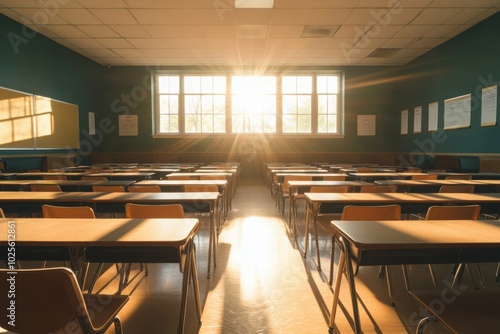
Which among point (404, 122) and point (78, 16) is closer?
point (78, 16)

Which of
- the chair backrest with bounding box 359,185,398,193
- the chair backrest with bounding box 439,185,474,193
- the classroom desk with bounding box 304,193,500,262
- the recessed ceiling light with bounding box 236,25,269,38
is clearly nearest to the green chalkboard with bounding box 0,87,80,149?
the recessed ceiling light with bounding box 236,25,269,38

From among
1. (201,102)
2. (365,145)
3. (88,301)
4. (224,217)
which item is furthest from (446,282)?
(201,102)

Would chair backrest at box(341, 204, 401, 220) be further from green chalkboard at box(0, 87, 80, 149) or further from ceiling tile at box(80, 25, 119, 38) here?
ceiling tile at box(80, 25, 119, 38)

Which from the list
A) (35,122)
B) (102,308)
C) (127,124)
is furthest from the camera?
(127,124)

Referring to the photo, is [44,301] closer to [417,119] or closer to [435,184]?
[435,184]

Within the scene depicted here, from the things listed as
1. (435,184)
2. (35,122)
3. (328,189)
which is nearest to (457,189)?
(435,184)

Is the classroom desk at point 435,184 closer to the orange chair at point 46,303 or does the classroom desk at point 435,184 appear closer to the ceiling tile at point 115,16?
the orange chair at point 46,303

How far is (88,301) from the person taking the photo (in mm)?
1346

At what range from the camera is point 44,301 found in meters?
1.04

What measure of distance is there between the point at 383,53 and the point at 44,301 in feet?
31.0

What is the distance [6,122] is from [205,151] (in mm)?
5355

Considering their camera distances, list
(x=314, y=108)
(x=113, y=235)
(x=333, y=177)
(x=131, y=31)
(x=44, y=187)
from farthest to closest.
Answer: (x=314, y=108) < (x=131, y=31) < (x=333, y=177) < (x=44, y=187) < (x=113, y=235)

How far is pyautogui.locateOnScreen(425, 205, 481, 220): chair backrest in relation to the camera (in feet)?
6.87

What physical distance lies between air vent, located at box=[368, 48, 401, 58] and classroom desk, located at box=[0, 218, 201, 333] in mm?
8379
